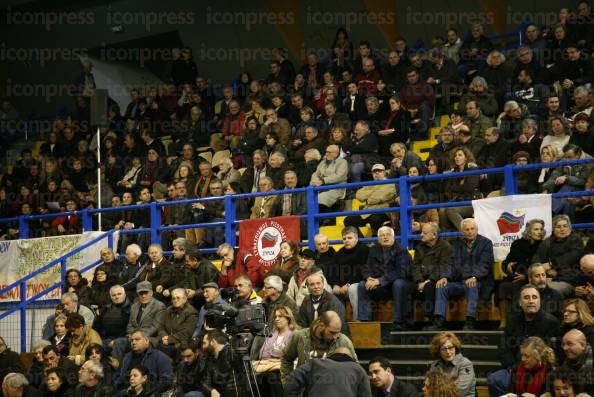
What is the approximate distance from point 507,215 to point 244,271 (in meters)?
3.36

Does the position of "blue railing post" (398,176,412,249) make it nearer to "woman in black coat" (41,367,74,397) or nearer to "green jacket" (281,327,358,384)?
"green jacket" (281,327,358,384)

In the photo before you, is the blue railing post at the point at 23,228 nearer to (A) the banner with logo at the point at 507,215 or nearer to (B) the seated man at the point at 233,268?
(B) the seated man at the point at 233,268

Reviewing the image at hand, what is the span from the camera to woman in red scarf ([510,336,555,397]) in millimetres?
8289

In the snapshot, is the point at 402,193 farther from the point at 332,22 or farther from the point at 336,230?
the point at 332,22

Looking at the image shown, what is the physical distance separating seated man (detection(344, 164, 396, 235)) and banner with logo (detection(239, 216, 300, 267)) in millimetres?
901

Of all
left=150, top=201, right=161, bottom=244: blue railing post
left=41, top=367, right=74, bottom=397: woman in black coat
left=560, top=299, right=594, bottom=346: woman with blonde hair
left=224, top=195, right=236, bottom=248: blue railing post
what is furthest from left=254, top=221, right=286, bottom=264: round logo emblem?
left=560, top=299, right=594, bottom=346: woman with blonde hair

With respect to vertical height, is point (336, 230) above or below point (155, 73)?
below

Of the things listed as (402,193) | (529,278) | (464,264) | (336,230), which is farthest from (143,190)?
(529,278)

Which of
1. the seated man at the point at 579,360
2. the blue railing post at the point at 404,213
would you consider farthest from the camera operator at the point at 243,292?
the seated man at the point at 579,360

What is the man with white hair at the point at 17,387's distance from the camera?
11.3 m

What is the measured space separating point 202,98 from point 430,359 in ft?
34.0

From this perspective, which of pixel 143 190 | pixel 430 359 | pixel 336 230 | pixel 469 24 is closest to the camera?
pixel 430 359

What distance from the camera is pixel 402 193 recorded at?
1165 cm

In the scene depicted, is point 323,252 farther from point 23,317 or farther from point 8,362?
point 23,317
